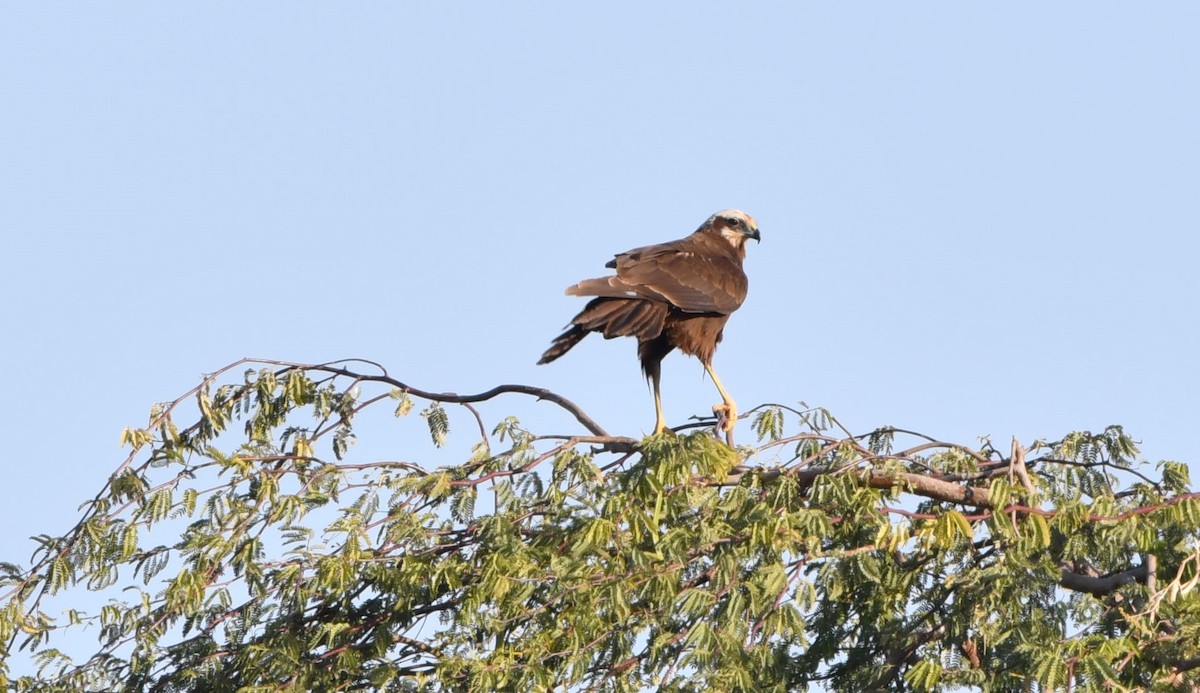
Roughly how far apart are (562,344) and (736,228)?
9.33 feet

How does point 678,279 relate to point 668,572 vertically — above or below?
above

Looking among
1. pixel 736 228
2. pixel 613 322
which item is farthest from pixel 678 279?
pixel 736 228

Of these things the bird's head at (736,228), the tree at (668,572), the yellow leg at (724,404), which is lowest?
the tree at (668,572)

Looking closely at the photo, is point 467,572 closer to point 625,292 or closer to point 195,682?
point 195,682

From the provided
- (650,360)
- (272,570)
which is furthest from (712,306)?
(272,570)

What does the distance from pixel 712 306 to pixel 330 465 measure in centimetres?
330

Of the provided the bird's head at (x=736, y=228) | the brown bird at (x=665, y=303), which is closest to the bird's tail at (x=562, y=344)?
the brown bird at (x=665, y=303)

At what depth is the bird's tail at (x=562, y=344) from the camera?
7.79 meters

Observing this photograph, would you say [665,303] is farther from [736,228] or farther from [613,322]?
[736,228]

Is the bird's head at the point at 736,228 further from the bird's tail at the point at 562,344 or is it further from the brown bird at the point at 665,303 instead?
the bird's tail at the point at 562,344

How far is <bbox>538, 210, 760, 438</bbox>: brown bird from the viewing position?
786cm

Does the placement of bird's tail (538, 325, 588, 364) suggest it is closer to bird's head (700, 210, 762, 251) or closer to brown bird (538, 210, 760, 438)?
brown bird (538, 210, 760, 438)

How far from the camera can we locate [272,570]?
5.70 meters

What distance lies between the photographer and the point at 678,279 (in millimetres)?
8547
